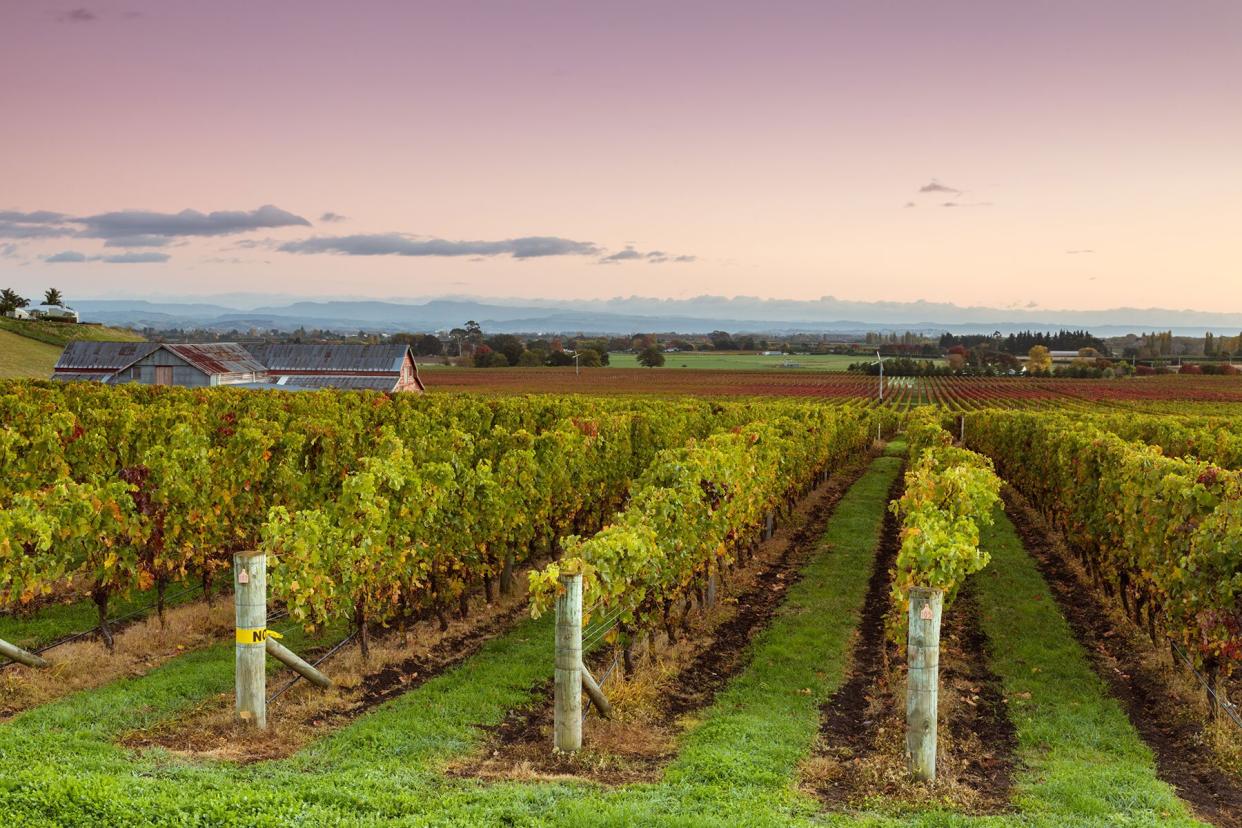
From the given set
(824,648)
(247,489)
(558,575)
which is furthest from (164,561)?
(824,648)

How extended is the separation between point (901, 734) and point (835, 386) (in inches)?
4003

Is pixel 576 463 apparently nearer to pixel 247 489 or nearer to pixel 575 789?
pixel 247 489

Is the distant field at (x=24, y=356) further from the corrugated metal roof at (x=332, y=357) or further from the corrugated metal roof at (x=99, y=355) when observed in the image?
the corrugated metal roof at (x=332, y=357)

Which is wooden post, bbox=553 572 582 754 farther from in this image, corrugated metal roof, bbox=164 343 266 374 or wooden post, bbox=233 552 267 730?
corrugated metal roof, bbox=164 343 266 374

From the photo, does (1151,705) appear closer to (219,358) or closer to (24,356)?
(219,358)

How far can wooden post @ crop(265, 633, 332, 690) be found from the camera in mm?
9156

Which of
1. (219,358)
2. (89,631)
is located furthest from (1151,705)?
(219,358)

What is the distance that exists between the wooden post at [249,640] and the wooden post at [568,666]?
319cm

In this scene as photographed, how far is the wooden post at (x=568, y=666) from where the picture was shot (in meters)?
8.51

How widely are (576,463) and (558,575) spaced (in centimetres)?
955

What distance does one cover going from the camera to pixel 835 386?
108m

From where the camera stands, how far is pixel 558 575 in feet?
28.2

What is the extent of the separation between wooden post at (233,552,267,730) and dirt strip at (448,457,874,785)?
2.43 meters

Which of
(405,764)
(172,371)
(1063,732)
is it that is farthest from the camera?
(172,371)
